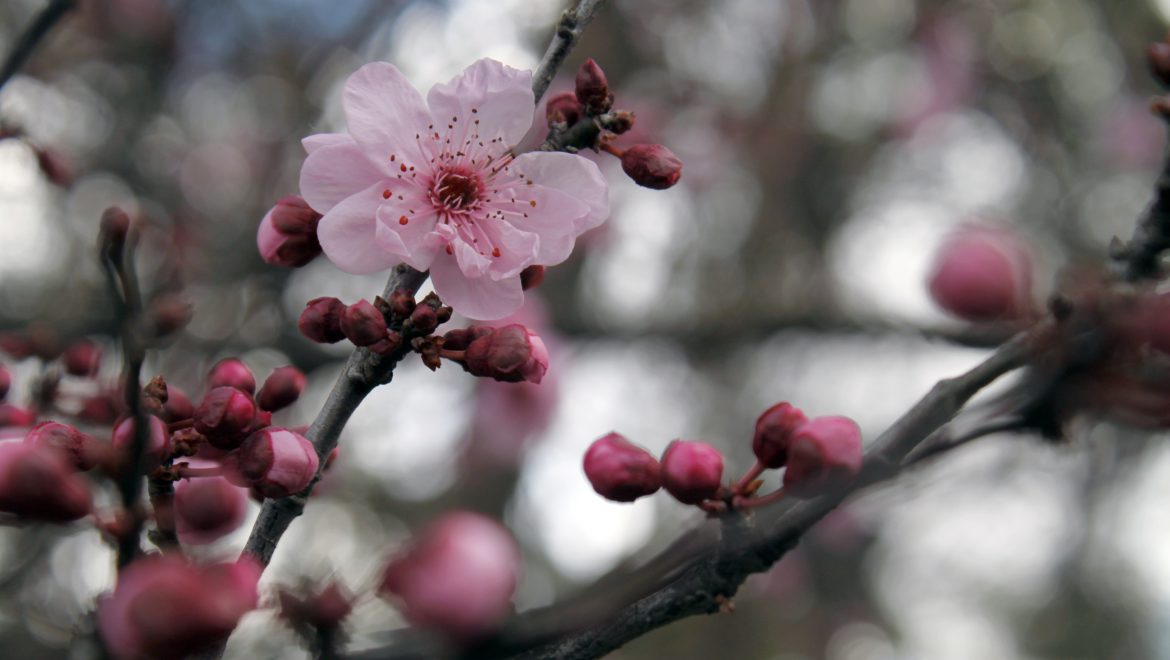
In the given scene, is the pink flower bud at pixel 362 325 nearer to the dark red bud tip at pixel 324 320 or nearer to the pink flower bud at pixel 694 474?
the dark red bud tip at pixel 324 320

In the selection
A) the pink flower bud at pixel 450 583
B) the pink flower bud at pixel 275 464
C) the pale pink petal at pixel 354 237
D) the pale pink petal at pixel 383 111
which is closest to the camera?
the pink flower bud at pixel 450 583

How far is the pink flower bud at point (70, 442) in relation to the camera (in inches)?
38.1

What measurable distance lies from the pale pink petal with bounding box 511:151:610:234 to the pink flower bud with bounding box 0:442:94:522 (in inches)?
28.3

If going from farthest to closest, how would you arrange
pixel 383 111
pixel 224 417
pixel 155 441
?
1. pixel 383 111
2. pixel 224 417
3. pixel 155 441

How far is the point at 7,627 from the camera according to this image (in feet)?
9.60

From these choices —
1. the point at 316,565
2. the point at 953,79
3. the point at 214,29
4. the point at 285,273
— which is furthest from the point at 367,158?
the point at 953,79

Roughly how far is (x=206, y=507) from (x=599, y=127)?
0.70 metres

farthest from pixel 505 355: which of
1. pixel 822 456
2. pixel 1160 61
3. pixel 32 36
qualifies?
pixel 32 36

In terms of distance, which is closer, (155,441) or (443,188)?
(155,441)

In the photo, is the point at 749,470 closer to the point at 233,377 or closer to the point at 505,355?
the point at 505,355

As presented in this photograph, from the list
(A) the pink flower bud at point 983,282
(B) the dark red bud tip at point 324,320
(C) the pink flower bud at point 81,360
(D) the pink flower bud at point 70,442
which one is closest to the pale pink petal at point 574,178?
(B) the dark red bud tip at point 324,320

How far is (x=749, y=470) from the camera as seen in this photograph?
3.76 ft

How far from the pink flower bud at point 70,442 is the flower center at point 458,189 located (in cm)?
69

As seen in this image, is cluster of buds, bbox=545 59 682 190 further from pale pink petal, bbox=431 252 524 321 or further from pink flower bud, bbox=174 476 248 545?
pink flower bud, bbox=174 476 248 545
